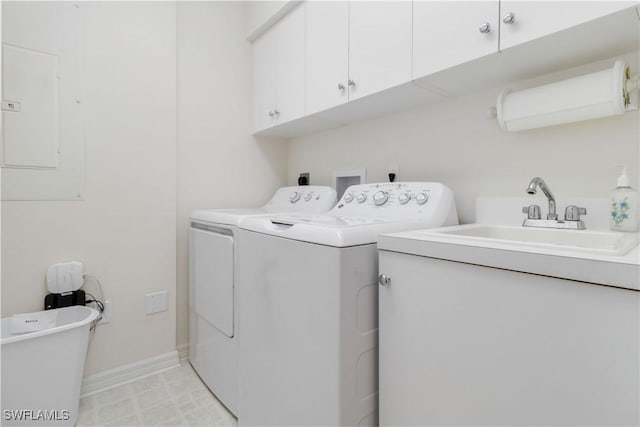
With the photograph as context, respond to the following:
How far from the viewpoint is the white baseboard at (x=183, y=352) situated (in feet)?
6.59

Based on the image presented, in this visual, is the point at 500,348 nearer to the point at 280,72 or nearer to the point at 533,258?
the point at 533,258

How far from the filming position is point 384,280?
3.13 feet

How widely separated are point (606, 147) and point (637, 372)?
801mm

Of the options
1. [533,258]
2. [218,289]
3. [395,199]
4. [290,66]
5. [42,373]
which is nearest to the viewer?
[533,258]

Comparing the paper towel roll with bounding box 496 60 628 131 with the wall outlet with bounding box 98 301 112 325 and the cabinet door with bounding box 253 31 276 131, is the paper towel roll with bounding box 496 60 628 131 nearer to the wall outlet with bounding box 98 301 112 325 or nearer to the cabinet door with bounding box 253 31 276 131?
the cabinet door with bounding box 253 31 276 131

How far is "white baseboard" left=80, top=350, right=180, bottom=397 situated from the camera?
168cm

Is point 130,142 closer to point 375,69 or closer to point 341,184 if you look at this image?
point 341,184

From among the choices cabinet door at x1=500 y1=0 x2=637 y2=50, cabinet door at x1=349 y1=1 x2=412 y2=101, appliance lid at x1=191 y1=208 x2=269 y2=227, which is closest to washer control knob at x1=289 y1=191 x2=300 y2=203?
appliance lid at x1=191 y1=208 x2=269 y2=227

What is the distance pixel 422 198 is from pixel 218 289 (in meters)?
1.05

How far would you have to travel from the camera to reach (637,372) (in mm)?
575

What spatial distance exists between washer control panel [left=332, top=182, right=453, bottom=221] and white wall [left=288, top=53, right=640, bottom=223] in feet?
0.66

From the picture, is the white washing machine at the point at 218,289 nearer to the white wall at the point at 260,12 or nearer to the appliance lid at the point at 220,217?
the appliance lid at the point at 220,217

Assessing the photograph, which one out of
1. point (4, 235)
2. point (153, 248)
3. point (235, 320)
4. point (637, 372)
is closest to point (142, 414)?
point (235, 320)

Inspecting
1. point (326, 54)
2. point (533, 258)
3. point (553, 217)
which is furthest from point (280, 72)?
point (533, 258)
